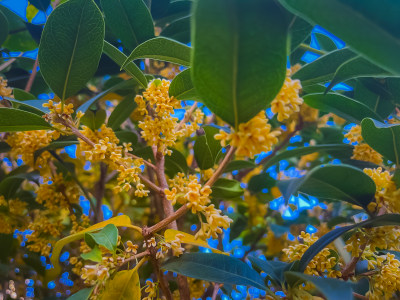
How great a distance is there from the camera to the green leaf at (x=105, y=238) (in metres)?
0.63

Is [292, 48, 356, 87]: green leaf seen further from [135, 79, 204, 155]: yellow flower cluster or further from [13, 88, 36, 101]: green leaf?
[13, 88, 36, 101]: green leaf

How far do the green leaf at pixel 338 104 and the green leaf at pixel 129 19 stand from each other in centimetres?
47

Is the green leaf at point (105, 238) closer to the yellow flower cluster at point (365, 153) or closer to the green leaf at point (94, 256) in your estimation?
the green leaf at point (94, 256)

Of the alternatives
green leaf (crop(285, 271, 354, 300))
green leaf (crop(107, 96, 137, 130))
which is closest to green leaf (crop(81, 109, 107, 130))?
green leaf (crop(107, 96, 137, 130))

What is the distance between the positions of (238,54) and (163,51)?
0.30 meters

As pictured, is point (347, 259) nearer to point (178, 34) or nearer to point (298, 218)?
point (298, 218)

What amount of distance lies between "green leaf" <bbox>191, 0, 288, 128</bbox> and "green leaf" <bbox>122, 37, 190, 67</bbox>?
251 millimetres

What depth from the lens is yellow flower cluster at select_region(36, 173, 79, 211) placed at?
1.08 meters

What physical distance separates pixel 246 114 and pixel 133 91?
2.15 feet

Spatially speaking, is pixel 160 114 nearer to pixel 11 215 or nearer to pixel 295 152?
pixel 295 152

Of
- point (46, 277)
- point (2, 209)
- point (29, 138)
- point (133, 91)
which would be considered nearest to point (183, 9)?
point (133, 91)

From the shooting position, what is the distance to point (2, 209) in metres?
1.10

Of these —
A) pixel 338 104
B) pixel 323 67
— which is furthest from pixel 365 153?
pixel 323 67

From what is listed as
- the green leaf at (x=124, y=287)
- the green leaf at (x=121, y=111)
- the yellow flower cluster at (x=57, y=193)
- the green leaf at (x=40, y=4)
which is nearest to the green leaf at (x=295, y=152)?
the green leaf at (x=124, y=287)
